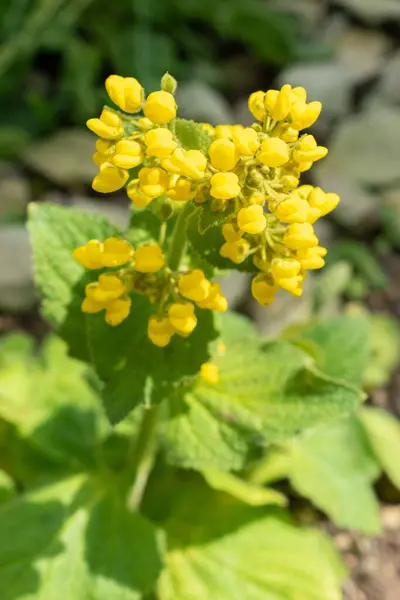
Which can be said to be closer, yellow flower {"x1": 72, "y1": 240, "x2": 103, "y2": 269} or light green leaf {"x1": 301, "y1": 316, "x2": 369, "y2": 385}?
yellow flower {"x1": 72, "y1": 240, "x2": 103, "y2": 269}

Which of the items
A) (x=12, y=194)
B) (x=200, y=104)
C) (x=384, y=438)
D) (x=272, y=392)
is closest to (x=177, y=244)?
(x=272, y=392)

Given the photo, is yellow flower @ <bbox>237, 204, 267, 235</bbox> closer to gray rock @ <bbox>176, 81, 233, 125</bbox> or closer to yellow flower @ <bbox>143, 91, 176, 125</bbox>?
yellow flower @ <bbox>143, 91, 176, 125</bbox>

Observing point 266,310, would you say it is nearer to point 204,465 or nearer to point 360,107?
point 204,465

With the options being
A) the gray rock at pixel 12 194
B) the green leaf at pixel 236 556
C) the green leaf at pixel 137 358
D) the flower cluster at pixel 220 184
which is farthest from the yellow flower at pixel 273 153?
the gray rock at pixel 12 194

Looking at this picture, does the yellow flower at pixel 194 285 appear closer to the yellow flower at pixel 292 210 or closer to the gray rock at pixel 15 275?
the yellow flower at pixel 292 210

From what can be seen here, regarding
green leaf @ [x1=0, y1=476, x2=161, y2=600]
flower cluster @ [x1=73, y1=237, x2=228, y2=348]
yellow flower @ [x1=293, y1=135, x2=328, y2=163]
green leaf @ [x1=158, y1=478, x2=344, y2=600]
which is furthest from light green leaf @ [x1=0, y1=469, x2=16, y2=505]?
yellow flower @ [x1=293, y1=135, x2=328, y2=163]

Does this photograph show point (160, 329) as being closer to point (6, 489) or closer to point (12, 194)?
point (6, 489)
